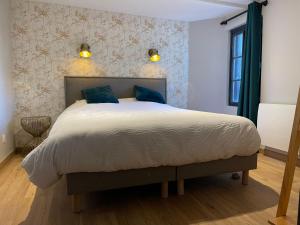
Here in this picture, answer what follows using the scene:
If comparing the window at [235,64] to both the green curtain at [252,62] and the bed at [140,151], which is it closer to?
the green curtain at [252,62]

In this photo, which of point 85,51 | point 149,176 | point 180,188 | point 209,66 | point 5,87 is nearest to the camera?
point 149,176

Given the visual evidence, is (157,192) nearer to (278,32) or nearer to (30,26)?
(278,32)

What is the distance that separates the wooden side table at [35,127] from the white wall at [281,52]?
3167 mm

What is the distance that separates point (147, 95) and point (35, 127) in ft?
5.60

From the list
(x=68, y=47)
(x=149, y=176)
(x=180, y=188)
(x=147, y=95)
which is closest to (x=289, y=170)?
(x=180, y=188)

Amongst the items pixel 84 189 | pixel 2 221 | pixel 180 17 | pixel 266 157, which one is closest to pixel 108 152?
pixel 84 189

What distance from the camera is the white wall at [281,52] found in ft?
8.81

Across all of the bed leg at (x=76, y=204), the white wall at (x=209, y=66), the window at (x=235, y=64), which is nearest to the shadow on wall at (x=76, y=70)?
the white wall at (x=209, y=66)

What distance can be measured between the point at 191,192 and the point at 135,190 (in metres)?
0.49

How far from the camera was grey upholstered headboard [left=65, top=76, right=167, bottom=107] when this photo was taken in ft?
11.4

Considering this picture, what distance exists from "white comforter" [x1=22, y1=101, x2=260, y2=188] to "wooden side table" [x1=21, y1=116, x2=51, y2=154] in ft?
5.47

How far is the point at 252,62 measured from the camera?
3.16 m

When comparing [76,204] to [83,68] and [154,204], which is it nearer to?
[154,204]

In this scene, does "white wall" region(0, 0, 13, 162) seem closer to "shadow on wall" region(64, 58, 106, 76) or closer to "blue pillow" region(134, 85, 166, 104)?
"shadow on wall" region(64, 58, 106, 76)
